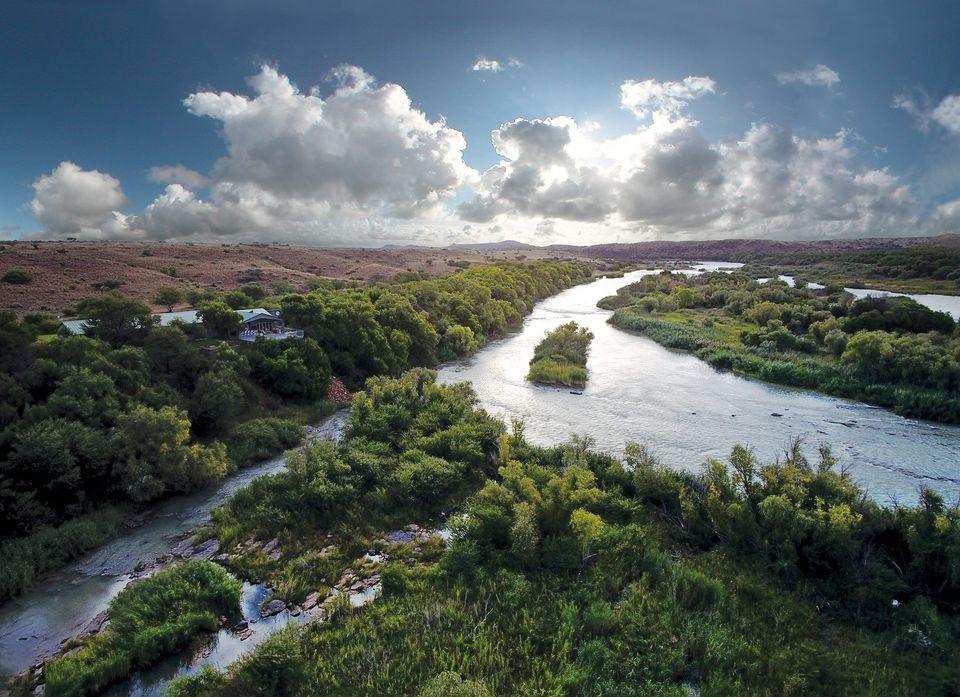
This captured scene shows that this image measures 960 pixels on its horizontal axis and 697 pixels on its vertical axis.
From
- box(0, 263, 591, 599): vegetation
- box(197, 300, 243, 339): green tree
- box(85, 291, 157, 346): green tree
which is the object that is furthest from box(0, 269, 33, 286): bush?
box(85, 291, 157, 346): green tree

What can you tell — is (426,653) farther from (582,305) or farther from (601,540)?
(582,305)

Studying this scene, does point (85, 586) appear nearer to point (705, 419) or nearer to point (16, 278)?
point (705, 419)

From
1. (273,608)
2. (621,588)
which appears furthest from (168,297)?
(621,588)

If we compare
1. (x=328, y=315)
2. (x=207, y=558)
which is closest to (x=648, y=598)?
(x=207, y=558)

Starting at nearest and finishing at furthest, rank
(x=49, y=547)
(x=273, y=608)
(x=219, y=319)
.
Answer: (x=273, y=608), (x=49, y=547), (x=219, y=319)

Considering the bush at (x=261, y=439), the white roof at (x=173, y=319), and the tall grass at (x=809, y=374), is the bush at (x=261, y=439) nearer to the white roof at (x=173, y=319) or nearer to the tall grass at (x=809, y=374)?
the white roof at (x=173, y=319)

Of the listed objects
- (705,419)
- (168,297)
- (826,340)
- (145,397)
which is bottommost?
(705,419)

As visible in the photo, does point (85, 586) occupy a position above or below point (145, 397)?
below

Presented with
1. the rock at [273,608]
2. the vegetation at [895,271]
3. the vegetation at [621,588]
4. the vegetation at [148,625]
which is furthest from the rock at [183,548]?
the vegetation at [895,271]
